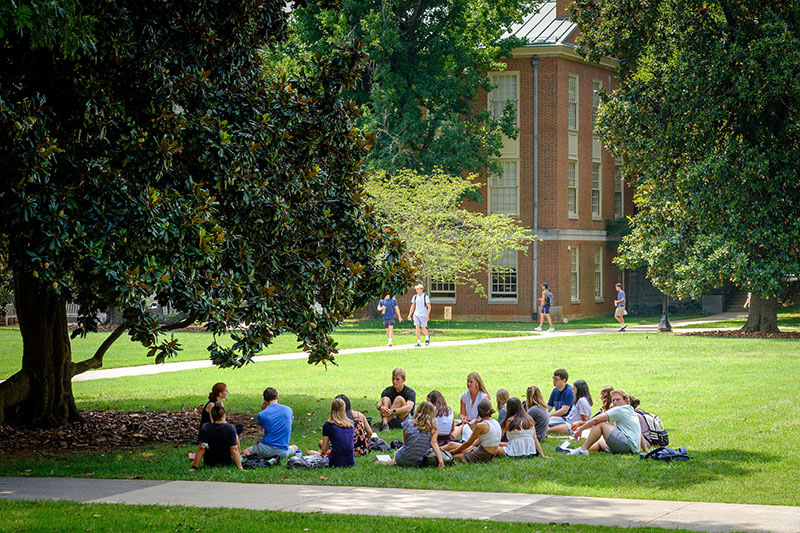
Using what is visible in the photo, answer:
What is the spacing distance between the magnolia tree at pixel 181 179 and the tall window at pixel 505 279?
109 feet

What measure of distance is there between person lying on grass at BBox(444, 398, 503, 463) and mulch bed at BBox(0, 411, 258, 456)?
3895mm

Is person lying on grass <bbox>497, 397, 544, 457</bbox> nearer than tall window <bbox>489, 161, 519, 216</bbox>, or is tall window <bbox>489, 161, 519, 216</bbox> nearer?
person lying on grass <bbox>497, 397, 544, 457</bbox>

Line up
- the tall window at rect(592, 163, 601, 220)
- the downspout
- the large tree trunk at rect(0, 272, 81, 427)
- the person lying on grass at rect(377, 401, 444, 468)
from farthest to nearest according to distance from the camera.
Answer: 1. the tall window at rect(592, 163, 601, 220)
2. the downspout
3. the large tree trunk at rect(0, 272, 81, 427)
4. the person lying on grass at rect(377, 401, 444, 468)

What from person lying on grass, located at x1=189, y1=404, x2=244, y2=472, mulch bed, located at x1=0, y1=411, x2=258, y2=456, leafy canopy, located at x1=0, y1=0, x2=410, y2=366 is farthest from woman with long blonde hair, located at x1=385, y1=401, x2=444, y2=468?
mulch bed, located at x1=0, y1=411, x2=258, y2=456

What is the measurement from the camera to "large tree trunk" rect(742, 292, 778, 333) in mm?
34031

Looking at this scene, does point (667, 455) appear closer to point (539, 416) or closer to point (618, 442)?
point (618, 442)

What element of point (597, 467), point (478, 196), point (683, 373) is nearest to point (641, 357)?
point (683, 373)

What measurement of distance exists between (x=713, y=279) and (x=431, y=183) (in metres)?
13.8

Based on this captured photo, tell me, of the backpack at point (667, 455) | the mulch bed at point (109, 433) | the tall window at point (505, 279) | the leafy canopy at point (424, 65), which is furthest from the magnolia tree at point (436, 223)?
the backpack at point (667, 455)

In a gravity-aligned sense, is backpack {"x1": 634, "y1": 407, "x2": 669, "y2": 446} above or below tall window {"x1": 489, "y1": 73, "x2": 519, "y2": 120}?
below

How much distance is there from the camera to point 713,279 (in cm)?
3100

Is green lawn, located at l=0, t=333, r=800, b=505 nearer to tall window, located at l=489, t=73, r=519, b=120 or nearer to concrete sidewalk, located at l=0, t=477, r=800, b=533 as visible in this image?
concrete sidewalk, located at l=0, t=477, r=800, b=533

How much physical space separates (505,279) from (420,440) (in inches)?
1414

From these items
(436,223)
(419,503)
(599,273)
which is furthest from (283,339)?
(419,503)
